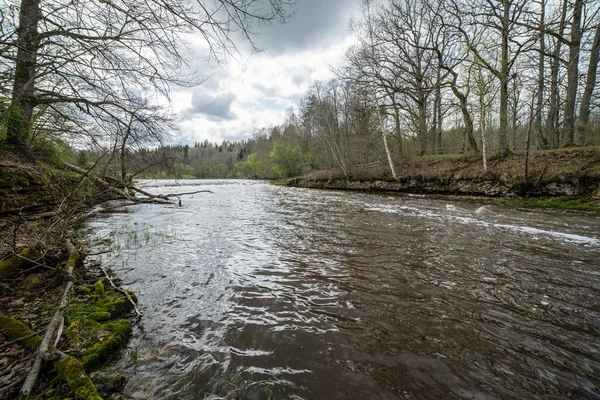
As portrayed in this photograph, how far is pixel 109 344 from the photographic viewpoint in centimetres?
242

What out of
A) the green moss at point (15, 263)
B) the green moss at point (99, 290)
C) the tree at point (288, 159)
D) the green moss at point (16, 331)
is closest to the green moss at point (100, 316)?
the green moss at point (16, 331)

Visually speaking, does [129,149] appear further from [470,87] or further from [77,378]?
[470,87]

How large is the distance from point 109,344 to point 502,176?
1807 cm

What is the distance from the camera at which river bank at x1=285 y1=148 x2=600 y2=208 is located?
10.8m

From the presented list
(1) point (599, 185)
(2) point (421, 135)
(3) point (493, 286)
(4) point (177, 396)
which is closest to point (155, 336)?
(4) point (177, 396)

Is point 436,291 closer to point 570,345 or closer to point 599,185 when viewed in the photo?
point 570,345

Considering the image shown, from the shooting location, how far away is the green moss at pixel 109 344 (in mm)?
2241

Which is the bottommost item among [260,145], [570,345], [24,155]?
[570,345]

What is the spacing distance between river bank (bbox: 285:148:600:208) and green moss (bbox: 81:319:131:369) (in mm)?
16699

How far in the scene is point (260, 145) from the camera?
73.3 metres

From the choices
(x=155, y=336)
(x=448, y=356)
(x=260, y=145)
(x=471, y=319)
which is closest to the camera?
(x=448, y=356)

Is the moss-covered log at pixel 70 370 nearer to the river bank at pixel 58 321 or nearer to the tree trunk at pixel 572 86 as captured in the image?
the river bank at pixel 58 321

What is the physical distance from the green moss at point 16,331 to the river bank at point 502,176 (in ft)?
57.0

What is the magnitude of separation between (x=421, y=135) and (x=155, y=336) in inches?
950
